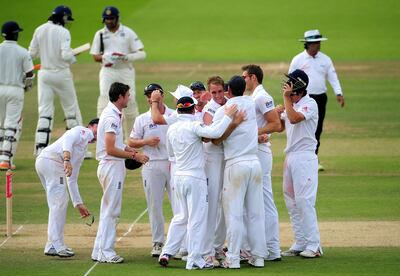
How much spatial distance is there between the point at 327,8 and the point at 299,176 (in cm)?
3394

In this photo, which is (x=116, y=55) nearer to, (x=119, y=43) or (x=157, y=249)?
(x=119, y=43)

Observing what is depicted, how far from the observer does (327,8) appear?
Result: 156 feet

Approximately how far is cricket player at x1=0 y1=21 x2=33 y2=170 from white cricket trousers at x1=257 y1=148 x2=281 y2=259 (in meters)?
7.22

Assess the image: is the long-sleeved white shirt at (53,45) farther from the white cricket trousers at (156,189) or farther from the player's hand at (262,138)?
the player's hand at (262,138)

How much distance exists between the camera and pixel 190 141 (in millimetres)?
13578

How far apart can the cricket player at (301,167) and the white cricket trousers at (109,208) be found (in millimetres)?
2140

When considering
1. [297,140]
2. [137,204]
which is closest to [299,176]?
[297,140]

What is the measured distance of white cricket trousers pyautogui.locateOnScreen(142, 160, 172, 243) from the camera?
14.5 metres

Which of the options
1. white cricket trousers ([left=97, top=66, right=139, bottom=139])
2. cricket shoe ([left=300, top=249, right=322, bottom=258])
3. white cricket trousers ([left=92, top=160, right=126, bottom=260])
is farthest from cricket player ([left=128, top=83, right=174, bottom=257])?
white cricket trousers ([left=97, top=66, right=139, bottom=139])

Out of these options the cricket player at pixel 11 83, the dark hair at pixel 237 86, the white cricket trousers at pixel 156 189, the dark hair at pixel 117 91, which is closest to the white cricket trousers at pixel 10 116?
the cricket player at pixel 11 83

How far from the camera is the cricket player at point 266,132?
14141 millimetres

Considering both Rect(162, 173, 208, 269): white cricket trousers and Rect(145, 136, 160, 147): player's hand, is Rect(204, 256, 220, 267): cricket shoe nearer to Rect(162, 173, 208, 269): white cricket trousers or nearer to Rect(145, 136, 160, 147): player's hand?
Rect(162, 173, 208, 269): white cricket trousers

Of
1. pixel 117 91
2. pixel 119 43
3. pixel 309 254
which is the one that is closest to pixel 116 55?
pixel 119 43

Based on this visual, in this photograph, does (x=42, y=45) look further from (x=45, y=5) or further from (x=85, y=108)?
(x=45, y=5)
